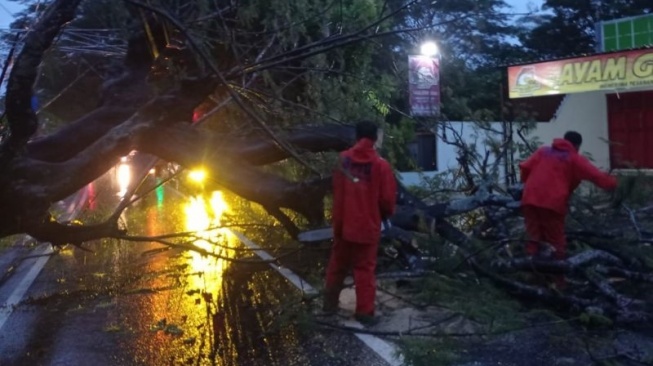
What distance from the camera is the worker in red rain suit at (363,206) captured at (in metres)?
6.56

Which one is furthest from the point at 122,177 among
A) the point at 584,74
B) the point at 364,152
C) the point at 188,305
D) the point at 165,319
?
the point at 364,152

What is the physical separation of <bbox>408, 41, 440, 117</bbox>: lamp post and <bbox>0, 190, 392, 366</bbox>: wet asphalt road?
313 centimetres

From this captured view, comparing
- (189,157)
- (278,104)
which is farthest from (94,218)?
(189,157)

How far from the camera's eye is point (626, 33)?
82.8 ft

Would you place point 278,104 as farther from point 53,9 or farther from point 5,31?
point 53,9

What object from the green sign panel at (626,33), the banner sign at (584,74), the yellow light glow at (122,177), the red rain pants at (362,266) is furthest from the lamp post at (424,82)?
the green sign panel at (626,33)

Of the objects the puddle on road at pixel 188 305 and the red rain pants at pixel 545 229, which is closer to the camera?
the puddle on road at pixel 188 305

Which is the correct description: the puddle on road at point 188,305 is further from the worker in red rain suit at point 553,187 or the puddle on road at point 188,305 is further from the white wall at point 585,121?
the white wall at point 585,121

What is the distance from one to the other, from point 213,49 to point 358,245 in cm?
282

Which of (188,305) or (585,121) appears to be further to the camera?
(585,121)

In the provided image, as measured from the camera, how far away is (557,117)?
24.6m

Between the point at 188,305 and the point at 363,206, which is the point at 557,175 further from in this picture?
the point at 188,305

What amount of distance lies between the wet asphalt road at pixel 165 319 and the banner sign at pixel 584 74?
459 inches

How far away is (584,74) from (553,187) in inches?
531
